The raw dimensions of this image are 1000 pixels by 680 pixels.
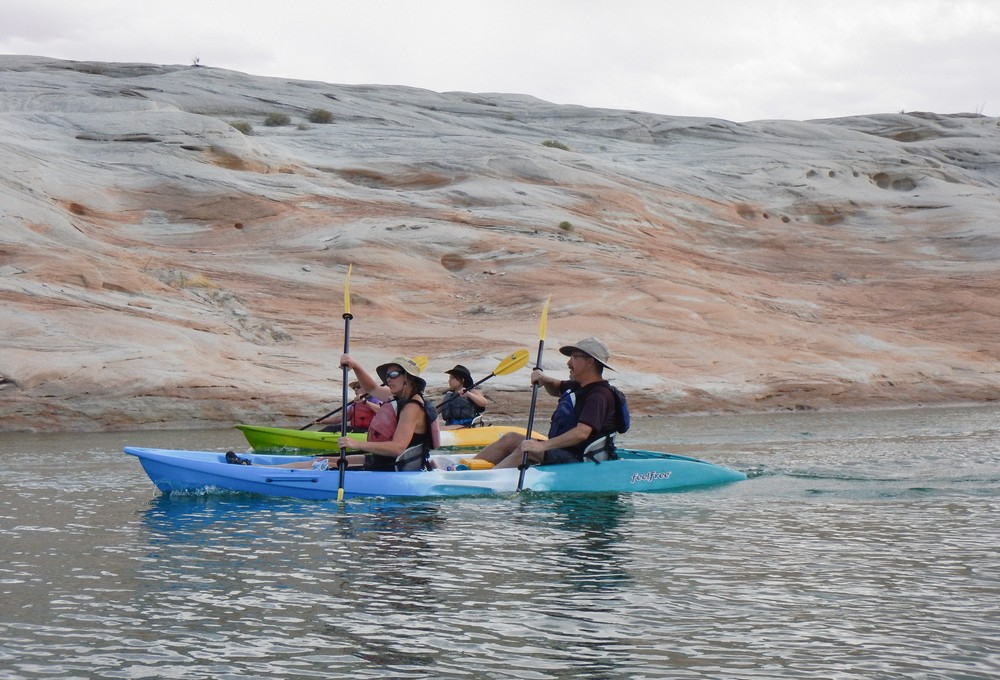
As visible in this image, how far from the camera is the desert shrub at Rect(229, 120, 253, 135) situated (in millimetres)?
33812

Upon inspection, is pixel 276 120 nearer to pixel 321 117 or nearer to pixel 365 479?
pixel 321 117

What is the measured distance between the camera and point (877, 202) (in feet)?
113

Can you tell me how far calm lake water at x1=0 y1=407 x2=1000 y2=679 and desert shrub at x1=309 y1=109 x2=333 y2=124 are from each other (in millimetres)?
26658

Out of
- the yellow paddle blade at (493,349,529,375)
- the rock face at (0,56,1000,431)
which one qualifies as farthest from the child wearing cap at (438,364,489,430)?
the rock face at (0,56,1000,431)

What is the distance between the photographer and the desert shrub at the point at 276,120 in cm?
3653

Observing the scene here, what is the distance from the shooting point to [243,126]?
112 ft

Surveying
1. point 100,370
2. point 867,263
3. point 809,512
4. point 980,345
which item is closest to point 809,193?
point 867,263

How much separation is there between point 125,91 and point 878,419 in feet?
84.4

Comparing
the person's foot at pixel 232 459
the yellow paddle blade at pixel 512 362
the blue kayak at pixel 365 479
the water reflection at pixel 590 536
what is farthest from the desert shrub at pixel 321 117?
the water reflection at pixel 590 536

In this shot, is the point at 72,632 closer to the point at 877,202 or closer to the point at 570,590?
the point at 570,590

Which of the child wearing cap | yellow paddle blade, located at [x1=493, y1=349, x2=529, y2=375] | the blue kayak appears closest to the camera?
the blue kayak

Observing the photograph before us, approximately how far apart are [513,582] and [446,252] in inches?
796

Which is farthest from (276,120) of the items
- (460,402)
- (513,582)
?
(513,582)

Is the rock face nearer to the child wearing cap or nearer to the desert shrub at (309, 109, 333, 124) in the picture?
the desert shrub at (309, 109, 333, 124)
